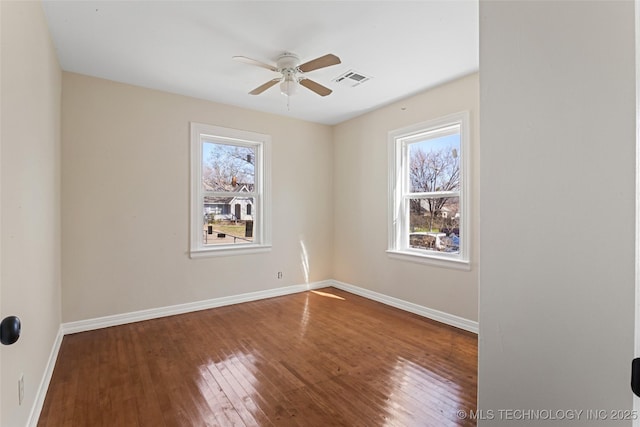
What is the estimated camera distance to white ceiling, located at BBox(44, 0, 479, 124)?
2277 mm

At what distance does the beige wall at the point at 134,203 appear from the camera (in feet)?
10.8

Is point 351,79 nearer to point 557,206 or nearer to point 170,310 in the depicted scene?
point 557,206

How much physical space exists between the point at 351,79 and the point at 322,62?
980mm

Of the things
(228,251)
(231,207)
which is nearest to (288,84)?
(231,207)

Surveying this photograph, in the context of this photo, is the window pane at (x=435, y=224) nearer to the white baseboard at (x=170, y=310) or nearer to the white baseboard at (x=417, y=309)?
the white baseboard at (x=417, y=309)

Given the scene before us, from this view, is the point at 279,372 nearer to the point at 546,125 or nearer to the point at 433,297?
the point at 433,297

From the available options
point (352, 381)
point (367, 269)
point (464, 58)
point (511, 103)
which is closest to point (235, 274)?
point (367, 269)

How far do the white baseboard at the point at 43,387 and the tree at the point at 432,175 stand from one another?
153 inches

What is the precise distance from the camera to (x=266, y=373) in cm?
248

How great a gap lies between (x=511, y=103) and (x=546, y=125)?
132 millimetres

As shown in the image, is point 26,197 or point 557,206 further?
point 26,197

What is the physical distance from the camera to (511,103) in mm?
948

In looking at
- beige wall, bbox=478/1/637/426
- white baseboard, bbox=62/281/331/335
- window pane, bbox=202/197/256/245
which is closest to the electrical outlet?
white baseboard, bbox=62/281/331/335

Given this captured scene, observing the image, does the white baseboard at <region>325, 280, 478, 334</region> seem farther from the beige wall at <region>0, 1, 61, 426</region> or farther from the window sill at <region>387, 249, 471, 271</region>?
the beige wall at <region>0, 1, 61, 426</region>
